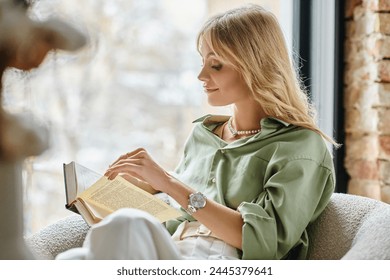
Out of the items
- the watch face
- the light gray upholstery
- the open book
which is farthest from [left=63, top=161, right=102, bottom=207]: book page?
the watch face

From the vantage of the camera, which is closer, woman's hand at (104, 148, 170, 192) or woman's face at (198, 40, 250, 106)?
woman's hand at (104, 148, 170, 192)

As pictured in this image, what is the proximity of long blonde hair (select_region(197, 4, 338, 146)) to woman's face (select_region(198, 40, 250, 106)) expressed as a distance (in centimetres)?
2

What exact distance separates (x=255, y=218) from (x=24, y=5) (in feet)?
2.25

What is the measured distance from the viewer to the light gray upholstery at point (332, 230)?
1.48 metres

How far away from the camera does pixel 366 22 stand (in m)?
2.19

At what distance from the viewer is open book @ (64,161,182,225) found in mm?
1448

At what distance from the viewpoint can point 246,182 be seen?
151 cm

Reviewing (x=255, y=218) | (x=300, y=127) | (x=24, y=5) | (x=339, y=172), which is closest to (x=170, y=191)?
(x=255, y=218)

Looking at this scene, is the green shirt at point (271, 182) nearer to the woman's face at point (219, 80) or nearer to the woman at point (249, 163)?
the woman at point (249, 163)

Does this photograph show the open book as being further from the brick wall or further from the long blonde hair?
the brick wall

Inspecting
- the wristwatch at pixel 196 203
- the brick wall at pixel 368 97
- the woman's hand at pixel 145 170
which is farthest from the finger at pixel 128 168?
the brick wall at pixel 368 97

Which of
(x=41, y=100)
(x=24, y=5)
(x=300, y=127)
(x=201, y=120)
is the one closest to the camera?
(x=24, y=5)

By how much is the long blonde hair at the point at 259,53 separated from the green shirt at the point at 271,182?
0.14 ft
